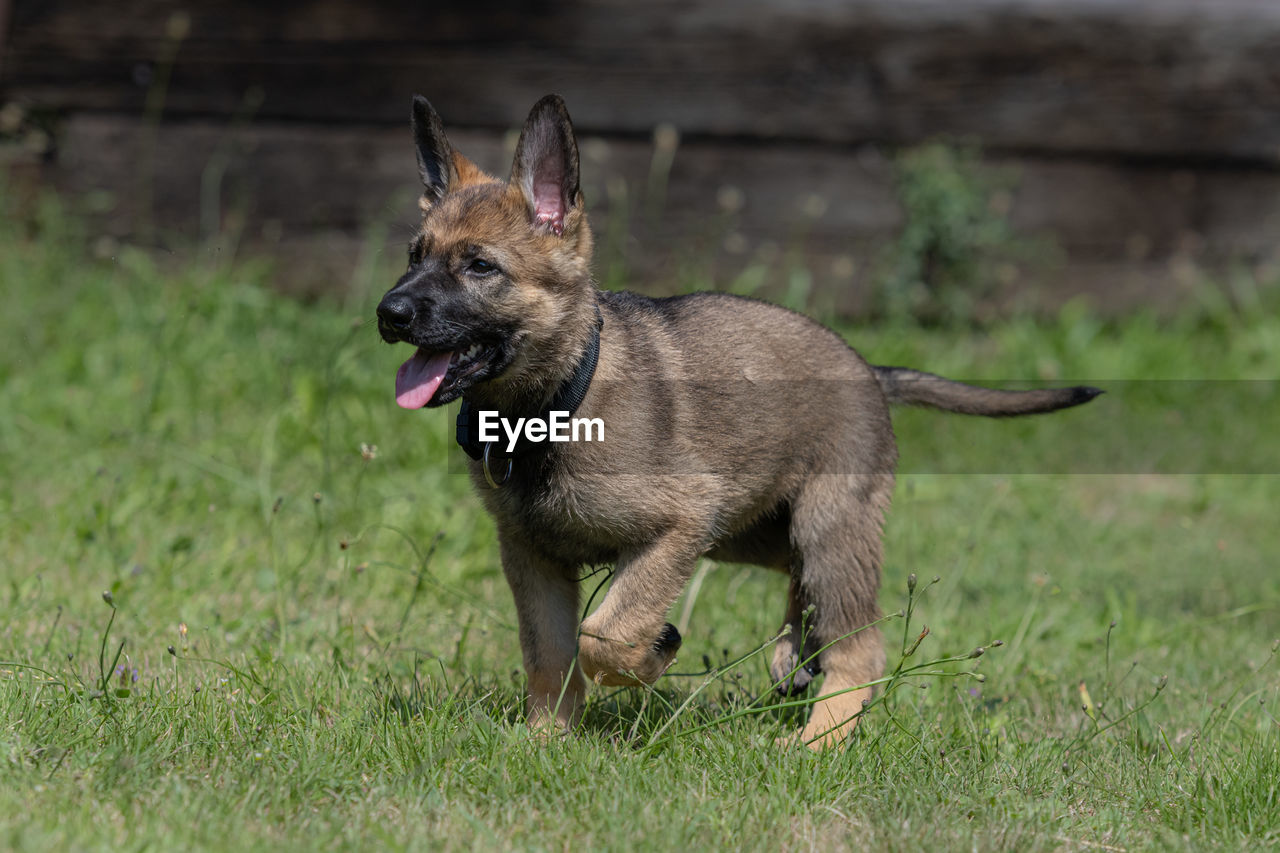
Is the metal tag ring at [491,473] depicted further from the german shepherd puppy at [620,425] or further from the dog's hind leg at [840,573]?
the dog's hind leg at [840,573]

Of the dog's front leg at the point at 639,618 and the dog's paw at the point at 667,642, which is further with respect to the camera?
the dog's paw at the point at 667,642

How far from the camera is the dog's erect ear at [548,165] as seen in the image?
10.7ft

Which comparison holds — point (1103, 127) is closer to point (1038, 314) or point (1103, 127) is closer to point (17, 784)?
point (1038, 314)

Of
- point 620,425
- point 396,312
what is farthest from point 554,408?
point 396,312

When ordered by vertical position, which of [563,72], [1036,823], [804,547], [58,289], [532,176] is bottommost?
[1036,823]

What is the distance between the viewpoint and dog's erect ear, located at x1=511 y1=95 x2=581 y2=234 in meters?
3.25

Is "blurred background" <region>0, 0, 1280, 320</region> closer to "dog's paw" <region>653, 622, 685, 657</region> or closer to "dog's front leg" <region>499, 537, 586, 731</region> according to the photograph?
"dog's front leg" <region>499, 537, 586, 731</region>

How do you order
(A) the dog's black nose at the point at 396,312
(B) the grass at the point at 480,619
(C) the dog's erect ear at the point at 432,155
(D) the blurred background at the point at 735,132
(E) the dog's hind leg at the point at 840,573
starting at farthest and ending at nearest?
(D) the blurred background at the point at 735,132 → (E) the dog's hind leg at the point at 840,573 → (C) the dog's erect ear at the point at 432,155 → (A) the dog's black nose at the point at 396,312 → (B) the grass at the point at 480,619

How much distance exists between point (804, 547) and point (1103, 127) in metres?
4.64

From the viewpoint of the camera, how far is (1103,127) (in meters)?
7.24

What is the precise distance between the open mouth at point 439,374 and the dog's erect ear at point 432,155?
0.54 metres

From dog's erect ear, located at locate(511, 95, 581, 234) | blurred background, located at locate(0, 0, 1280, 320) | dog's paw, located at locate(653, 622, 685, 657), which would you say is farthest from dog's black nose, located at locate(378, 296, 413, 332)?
Answer: blurred background, located at locate(0, 0, 1280, 320)

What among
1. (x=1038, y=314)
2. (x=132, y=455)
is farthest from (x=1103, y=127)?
(x=132, y=455)

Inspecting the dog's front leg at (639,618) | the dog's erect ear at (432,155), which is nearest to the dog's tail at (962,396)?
the dog's front leg at (639,618)
